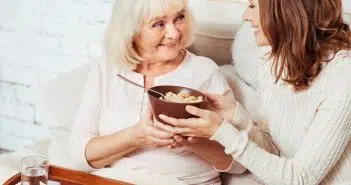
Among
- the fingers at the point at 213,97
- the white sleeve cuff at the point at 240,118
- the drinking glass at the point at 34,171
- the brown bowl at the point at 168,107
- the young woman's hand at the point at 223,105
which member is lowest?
the drinking glass at the point at 34,171

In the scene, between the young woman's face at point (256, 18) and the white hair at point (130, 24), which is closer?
the young woman's face at point (256, 18)

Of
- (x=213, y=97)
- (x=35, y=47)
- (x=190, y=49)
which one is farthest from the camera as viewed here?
(x=35, y=47)

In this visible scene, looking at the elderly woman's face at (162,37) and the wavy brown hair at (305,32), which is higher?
the wavy brown hair at (305,32)

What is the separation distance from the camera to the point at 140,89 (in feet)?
5.69

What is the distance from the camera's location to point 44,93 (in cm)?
193

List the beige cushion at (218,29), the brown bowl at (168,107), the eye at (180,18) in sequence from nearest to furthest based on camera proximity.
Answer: the brown bowl at (168,107), the eye at (180,18), the beige cushion at (218,29)

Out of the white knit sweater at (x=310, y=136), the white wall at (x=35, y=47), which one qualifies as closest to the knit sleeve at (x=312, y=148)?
the white knit sweater at (x=310, y=136)

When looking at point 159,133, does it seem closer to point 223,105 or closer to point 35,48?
point 223,105

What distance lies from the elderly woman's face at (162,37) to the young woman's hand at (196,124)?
1.13ft

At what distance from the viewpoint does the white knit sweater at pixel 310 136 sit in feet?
4.54

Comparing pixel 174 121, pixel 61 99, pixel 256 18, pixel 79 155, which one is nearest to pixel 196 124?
pixel 174 121

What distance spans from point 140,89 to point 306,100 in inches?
20.1

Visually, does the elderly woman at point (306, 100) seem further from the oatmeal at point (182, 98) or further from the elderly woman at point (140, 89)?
the elderly woman at point (140, 89)

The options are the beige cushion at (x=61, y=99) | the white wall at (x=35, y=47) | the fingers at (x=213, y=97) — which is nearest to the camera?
the fingers at (x=213, y=97)
